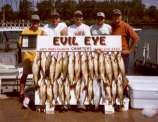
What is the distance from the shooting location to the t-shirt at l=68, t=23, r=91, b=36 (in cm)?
867

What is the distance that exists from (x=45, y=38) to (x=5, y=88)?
223cm

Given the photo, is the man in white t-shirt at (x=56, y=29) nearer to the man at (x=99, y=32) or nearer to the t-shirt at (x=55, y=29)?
the t-shirt at (x=55, y=29)

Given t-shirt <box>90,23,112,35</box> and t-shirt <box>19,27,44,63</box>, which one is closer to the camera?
t-shirt <box>90,23,112,35</box>

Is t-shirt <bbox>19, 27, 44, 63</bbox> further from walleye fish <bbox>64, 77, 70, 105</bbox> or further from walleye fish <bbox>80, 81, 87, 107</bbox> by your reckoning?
walleye fish <bbox>80, 81, 87, 107</bbox>

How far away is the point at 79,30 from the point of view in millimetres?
8719

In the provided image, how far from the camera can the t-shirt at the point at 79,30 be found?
8672 mm

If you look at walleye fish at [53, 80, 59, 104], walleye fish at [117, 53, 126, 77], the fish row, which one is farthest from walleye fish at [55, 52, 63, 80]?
walleye fish at [117, 53, 126, 77]

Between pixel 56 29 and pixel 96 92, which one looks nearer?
pixel 96 92

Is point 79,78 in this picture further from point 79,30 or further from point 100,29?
point 100,29

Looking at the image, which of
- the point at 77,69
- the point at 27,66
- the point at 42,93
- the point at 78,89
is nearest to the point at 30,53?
the point at 27,66

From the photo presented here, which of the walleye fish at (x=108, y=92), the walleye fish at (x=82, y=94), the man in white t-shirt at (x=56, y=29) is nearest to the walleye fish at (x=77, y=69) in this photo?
the walleye fish at (x=82, y=94)

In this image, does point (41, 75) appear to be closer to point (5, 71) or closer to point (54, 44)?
point (54, 44)

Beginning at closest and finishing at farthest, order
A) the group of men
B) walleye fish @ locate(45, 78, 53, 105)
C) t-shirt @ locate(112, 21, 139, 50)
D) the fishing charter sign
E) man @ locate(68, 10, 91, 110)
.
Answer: walleye fish @ locate(45, 78, 53, 105) < the fishing charter sign < man @ locate(68, 10, 91, 110) < the group of men < t-shirt @ locate(112, 21, 139, 50)

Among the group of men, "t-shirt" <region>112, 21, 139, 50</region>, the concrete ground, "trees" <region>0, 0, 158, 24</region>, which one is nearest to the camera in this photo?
the concrete ground
